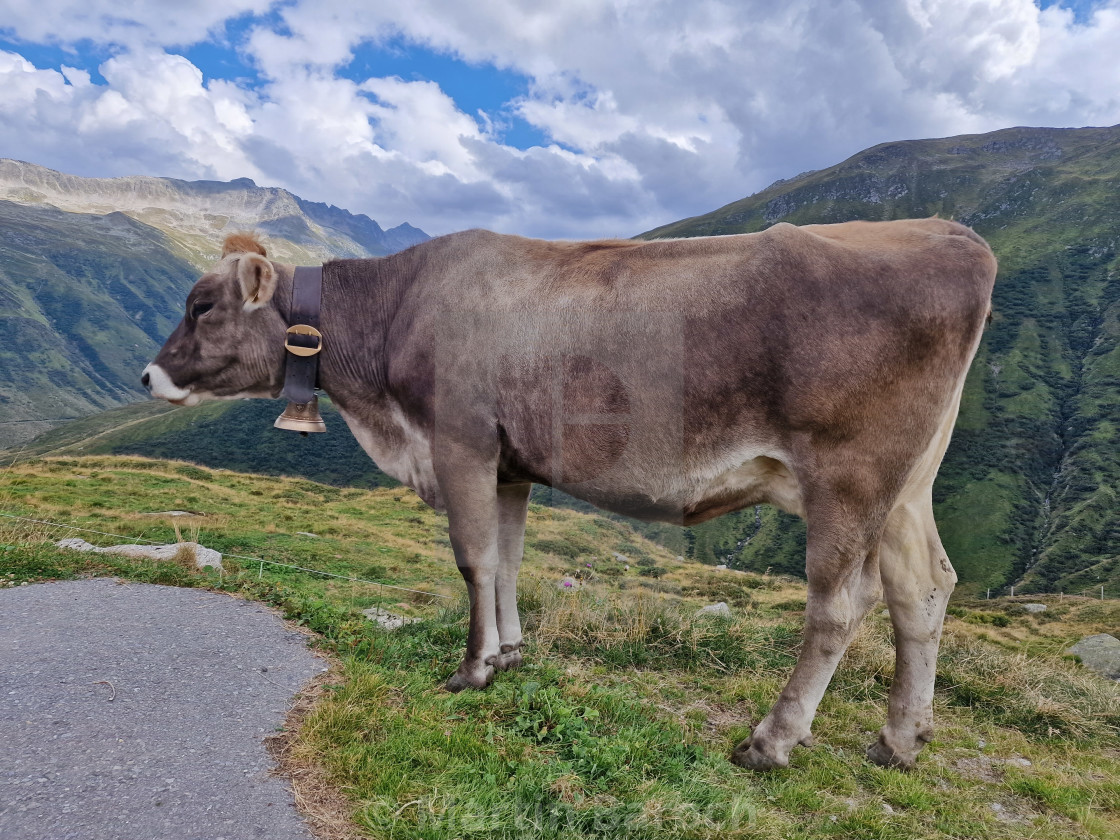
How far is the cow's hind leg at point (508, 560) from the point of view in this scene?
255 inches

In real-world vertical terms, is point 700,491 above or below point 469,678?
above

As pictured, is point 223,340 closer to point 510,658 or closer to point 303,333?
point 303,333

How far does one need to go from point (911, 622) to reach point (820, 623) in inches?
42.1

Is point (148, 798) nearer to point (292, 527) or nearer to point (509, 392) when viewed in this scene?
point (509, 392)

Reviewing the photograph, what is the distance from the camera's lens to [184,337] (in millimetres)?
6641

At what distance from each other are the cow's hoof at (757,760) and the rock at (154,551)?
7230 millimetres

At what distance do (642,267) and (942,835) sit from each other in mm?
4552

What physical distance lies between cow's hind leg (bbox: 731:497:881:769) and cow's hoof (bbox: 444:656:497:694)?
7.01 feet

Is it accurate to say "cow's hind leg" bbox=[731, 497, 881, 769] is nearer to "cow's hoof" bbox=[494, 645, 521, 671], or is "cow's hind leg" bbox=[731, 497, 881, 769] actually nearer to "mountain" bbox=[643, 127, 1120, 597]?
"cow's hoof" bbox=[494, 645, 521, 671]

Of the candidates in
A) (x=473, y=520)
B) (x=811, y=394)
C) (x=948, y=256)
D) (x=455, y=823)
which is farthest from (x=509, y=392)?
(x=948, y=256)

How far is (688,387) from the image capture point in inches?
194

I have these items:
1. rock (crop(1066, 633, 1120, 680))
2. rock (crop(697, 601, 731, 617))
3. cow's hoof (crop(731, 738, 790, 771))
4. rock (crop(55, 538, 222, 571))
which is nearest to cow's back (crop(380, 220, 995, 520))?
cow's hoof (crop(731, 738, 790, 771))

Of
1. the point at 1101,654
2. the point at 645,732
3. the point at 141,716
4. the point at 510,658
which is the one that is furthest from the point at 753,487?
the point at 1101,654

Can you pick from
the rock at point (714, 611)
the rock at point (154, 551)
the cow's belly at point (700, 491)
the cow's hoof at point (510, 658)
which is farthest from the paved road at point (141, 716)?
the rock at point (714, 611)
